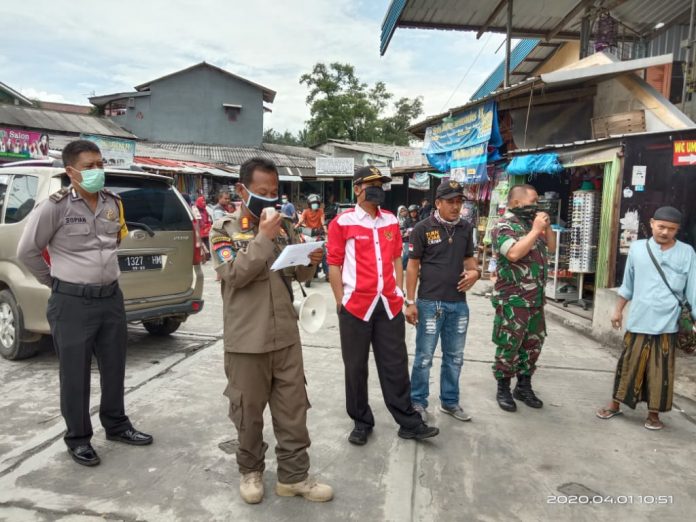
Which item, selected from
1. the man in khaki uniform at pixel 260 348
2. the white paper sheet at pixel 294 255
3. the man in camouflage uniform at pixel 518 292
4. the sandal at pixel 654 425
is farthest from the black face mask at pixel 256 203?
the sandal at pixel 654 425

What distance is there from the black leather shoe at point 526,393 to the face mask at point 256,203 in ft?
8.96

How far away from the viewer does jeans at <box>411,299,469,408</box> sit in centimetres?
360

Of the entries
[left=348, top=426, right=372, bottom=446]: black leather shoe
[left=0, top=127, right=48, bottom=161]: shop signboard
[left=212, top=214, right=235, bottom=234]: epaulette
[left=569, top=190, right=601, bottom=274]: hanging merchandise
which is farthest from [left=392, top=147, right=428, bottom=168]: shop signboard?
[left=212, top=214, right=235, bottom=234]: epaulette

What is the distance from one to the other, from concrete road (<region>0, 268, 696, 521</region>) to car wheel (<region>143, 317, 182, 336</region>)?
1.15 meters

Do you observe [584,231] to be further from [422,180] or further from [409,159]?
[409,159]

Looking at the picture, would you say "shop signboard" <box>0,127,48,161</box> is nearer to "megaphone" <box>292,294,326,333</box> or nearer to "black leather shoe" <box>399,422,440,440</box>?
"megaphone" <box>292,294,326,333</box>

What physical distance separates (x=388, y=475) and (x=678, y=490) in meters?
1.66

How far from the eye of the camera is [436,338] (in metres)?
3.62

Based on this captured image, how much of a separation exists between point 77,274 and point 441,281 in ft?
7.79

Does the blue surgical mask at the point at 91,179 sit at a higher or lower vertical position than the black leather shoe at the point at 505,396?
higher

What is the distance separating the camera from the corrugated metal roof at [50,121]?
1961cm

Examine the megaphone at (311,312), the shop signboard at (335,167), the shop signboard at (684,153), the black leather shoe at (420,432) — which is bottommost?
the black leather shoe at (420,432)

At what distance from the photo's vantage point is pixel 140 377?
4414 mm

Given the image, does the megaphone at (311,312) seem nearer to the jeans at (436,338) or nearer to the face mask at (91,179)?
the jeans at (436,338)
